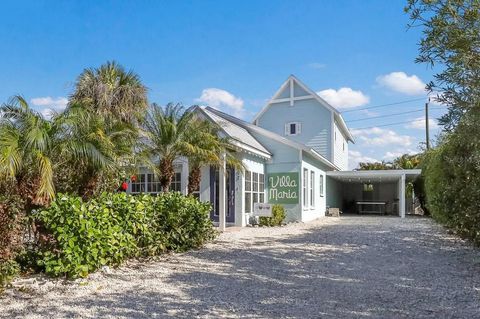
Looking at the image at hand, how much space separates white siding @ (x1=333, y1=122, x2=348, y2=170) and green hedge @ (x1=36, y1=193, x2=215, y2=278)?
679 inches

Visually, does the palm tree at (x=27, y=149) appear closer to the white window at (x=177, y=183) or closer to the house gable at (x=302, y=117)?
the white window at (x=177, y=183)

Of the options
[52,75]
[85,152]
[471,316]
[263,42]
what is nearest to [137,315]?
[85,152]

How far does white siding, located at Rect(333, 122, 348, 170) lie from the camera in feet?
Answer: 81.6

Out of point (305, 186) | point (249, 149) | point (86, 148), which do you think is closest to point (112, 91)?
point (249, 149)

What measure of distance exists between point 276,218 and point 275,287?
9882mm

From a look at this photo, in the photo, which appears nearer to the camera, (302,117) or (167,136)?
(167,136)

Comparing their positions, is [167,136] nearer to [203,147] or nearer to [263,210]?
[203,147]

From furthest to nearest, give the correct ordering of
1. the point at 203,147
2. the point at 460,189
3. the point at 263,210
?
the point at 263,210 < the point at 203,147 < the point at 460,189

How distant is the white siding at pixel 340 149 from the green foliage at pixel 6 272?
21008 millimetres

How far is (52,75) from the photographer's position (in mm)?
12523

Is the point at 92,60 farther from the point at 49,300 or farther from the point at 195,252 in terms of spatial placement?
the point at 49,300

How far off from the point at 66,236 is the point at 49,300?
3.82ft

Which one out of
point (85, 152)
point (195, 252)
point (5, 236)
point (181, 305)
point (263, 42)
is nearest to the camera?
point (181, 305)

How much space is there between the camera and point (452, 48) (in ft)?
13.2
